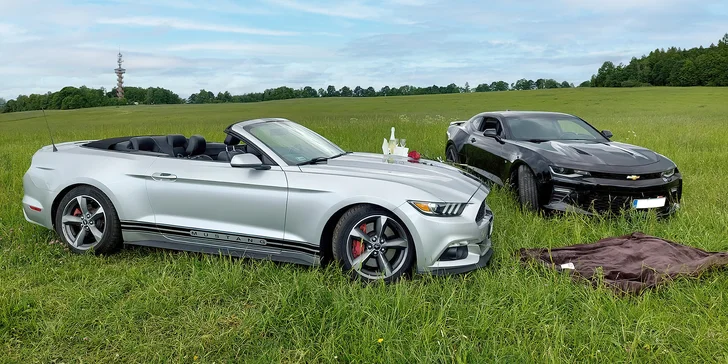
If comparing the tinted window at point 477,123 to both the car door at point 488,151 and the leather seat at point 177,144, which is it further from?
the leather seat at point 177,144

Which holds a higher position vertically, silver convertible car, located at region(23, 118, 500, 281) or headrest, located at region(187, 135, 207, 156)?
headrest, located at region(187, 135, 207, 156)

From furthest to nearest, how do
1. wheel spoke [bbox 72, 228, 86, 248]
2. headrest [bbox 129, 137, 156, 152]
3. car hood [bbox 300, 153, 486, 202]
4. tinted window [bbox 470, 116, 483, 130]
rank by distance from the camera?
1. tinted window [bbox 470, 116, 483, 130]
2. headrest [bbox 129, 137, 156, 152]
3. wheel spoke [bbox 72, 228, 86, 248]
4. car hood [bbox 300, 153, 486, 202]

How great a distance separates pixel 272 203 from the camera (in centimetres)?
380

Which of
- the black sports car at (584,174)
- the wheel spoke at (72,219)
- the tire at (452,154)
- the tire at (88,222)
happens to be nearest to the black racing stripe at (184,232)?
the tire at (88,222)

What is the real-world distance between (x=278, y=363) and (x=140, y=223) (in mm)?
2289

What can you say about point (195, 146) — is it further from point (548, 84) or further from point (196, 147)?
point (548, 84)

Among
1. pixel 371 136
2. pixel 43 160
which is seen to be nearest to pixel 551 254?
pixel 43 160

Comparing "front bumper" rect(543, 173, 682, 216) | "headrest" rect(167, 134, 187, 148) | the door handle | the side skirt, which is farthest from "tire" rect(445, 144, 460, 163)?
the door handle

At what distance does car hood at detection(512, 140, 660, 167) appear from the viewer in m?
5.39

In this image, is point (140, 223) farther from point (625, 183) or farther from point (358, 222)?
point (625, 183)

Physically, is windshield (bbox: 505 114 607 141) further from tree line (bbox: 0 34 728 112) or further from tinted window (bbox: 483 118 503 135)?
tree line (bbox: 0 34 728 112)

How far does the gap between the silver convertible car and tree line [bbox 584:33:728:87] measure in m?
74.7

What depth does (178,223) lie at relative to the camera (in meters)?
4.11

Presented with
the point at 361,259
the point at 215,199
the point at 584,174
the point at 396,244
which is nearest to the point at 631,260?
the point at 584,174
